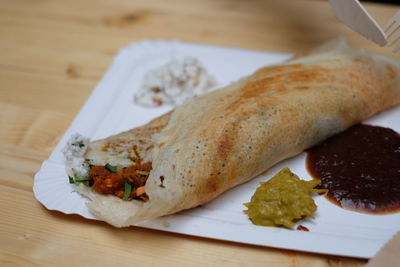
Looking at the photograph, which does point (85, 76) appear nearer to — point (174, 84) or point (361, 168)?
point (174, 84)

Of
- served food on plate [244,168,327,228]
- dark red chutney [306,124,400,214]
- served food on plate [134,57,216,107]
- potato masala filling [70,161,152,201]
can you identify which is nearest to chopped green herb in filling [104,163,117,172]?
potato masala filling [70,161,152,201]

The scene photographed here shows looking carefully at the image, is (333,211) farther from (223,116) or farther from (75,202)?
(75,202)

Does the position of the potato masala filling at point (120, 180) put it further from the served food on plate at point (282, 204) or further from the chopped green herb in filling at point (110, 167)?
the served food on plate at point (282, 204)

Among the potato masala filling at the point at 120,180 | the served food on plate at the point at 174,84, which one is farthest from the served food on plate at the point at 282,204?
the served food on plate at the point at 174,84

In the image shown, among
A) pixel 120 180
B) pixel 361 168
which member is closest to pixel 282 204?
pixel 361 168

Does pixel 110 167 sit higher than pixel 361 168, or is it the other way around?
pixel 361 168
